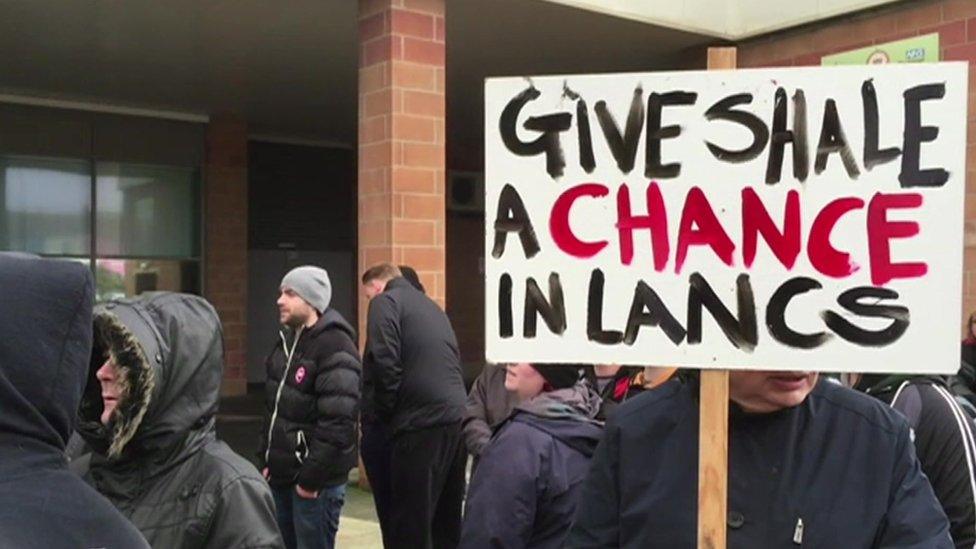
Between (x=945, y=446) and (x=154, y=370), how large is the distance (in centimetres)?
219

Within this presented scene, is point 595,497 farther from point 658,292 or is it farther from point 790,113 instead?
point 790,113

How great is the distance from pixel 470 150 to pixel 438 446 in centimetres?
1258

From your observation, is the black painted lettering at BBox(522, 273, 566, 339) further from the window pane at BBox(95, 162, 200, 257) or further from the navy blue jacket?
the window pane at BBox(95, 162, 200, 257)

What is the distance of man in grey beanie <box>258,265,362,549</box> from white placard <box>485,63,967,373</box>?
274 cm

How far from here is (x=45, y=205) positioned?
12.7m

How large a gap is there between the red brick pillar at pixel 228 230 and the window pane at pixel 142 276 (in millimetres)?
261

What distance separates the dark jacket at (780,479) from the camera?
72.8 inches

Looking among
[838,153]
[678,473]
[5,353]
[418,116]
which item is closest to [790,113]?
[838,153]

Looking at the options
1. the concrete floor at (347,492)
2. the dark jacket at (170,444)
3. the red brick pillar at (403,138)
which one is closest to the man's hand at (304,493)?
the concrete floor at (347,492)

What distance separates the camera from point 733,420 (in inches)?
77.7

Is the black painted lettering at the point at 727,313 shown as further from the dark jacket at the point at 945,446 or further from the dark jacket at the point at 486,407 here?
the dark jacket at the point at 486,407

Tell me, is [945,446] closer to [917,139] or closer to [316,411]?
[917,139]

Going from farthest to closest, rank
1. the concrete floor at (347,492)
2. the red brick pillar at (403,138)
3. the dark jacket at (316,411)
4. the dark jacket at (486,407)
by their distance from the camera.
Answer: the red brick pillar at (403,138), the concrete floor at (347,492), the dark jacket at (316,411), the dark jacket at (486,407)

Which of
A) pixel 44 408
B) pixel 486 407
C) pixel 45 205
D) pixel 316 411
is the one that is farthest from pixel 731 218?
pixel 45 205
